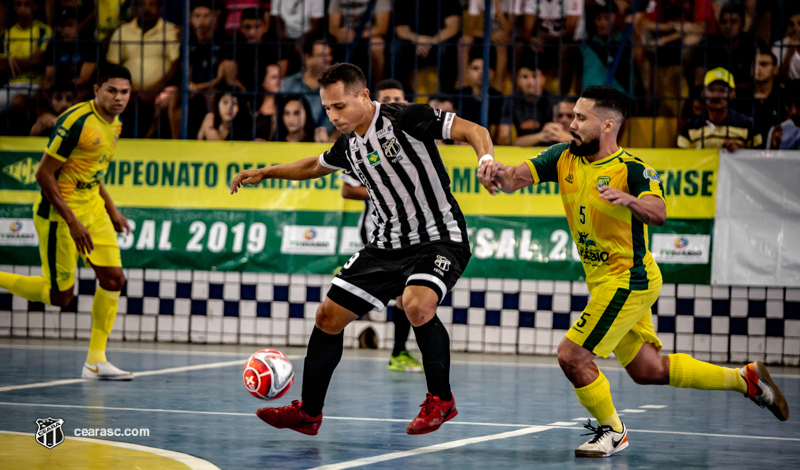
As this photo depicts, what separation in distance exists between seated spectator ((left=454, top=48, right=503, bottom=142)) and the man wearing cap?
6.38 ft

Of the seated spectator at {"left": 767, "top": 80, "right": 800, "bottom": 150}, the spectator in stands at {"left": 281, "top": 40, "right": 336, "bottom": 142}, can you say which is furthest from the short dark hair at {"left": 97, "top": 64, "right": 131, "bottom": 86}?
the seated spectator at {"left": 767, "top": 80, "right": 800, "bottom": 150}

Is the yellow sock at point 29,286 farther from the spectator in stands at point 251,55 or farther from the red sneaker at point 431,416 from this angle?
the red sneaker at point 431,416

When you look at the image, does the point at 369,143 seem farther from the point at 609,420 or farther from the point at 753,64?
the point at 753,64

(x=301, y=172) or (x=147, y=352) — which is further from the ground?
(x=301, y=172)

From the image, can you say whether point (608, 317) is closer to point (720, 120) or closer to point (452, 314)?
point (452, 314)

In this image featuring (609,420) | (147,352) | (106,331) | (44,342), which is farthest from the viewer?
(44,342)

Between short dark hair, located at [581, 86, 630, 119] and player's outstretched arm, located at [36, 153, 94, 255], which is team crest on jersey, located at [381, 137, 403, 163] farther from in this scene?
player's outstretched arm, located at [36, 153, 94, 255]

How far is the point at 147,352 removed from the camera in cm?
927

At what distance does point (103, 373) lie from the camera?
7.28 metres

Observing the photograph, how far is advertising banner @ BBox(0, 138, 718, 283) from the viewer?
9633 mm

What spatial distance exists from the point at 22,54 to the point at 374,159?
272 inches

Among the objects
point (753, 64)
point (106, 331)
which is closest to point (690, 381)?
point (106, 331)

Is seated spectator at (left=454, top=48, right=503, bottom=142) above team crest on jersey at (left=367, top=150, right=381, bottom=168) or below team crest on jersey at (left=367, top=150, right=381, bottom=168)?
above

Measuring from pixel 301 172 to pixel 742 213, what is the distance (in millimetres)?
5488
